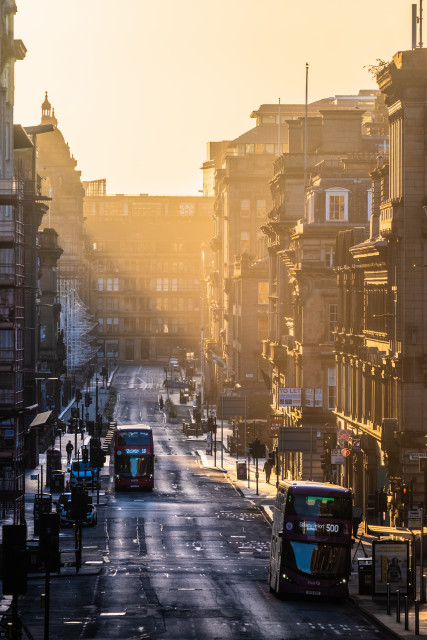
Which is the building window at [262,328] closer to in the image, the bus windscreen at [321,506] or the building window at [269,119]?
the building window at [269,119]

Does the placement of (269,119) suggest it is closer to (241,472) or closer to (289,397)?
(241,472)

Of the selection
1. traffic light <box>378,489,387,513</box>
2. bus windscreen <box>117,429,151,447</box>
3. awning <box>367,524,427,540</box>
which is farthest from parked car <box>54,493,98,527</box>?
bus windscreen <box>117,429,151,447</box>

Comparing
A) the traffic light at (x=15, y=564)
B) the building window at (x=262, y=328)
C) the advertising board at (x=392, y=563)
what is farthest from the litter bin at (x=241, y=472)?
the traffic light at (x=15, y=564)

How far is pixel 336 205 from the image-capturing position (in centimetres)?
9000

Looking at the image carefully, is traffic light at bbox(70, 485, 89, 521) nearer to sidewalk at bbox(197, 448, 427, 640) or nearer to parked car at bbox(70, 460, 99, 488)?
sidewalk at bbox(197, 448, 427, 640)

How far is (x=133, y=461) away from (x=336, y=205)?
68.2 feet

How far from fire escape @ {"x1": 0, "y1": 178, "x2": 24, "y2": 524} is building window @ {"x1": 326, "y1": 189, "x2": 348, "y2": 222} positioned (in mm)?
23442

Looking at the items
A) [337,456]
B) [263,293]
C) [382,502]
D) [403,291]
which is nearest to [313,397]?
[337,456]

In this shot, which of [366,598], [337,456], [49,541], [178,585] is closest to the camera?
[49,541]

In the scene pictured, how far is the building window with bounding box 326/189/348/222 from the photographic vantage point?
294ft

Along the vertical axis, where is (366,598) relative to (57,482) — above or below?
above

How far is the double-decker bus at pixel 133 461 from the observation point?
286ft

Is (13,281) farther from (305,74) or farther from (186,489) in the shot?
(305,74)

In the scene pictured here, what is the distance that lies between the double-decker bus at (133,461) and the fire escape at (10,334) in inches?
548
